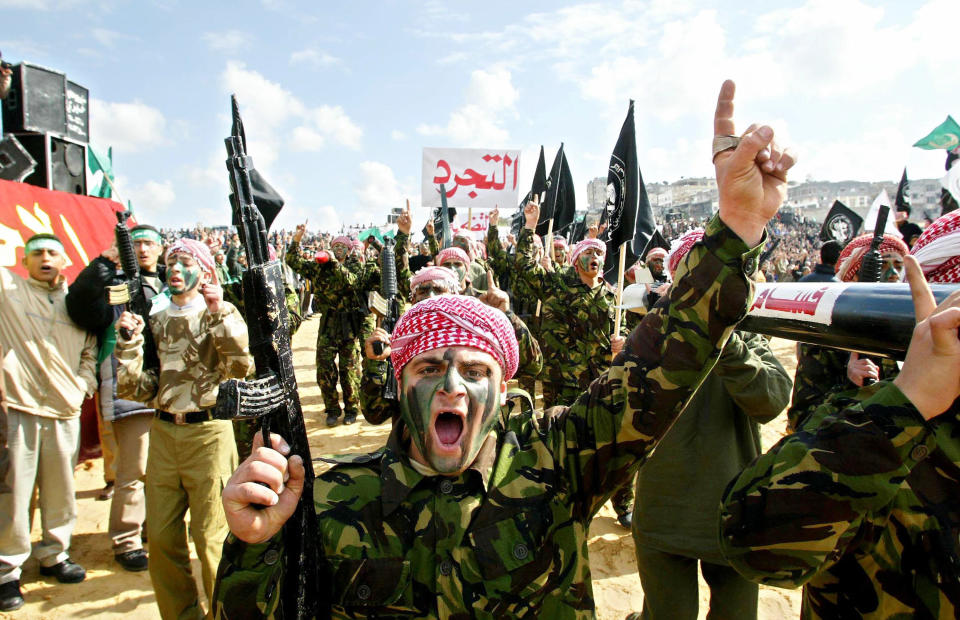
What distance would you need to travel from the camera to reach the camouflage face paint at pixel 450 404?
1.59 meters

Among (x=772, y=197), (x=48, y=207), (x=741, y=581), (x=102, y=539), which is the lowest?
(x=102, y=539)

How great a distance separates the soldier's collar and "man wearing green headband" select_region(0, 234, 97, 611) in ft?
12.6

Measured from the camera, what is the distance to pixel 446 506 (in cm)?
156

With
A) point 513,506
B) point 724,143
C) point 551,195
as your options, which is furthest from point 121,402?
point 551,195

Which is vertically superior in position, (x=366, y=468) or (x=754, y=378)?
(x=754, y=378)

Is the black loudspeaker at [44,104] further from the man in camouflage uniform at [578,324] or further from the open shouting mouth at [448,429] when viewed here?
the open shouting mouth at [448,429]

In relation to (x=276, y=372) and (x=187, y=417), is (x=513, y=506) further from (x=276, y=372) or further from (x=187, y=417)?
(x=187, y=417)

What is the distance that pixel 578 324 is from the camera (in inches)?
216

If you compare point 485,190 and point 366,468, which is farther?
point 485,190

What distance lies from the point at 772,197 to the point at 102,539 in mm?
5915

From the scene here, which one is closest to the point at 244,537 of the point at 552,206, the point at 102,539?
the point at 102,539

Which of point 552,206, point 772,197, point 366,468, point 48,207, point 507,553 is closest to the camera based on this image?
point 772,197

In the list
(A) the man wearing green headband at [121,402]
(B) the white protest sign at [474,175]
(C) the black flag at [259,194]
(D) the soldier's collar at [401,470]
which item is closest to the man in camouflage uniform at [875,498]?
(D) the soldier's collar at [401,470]

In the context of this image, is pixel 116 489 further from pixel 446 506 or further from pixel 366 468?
pixel 446 506
